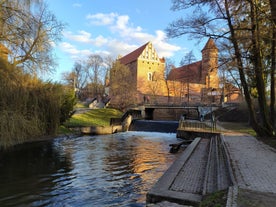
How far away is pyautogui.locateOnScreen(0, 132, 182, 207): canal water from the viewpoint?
269 inches

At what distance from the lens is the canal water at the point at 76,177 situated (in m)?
6.83

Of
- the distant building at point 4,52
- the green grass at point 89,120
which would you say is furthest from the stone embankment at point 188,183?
the green grass at point 89,120

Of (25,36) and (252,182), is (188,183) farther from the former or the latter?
(25,36)

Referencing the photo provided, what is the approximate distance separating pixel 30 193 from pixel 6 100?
23.8 feet

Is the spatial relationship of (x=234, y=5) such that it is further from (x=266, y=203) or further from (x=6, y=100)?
(x=6, y=100)

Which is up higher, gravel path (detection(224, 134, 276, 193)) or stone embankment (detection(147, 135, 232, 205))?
gravel path (detection(224, 134, 276, 193))

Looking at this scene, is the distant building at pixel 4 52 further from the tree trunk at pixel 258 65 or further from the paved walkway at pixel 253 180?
the tree trunk at pixel 258 65

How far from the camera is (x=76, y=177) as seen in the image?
9133 mm

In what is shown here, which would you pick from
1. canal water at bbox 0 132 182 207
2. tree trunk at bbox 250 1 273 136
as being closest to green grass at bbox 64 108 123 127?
canal water at bbox 0 132 182 207

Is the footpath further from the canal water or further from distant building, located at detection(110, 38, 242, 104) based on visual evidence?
distant building, located at detection(110, 38, 242, 104)

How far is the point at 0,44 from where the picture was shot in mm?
13352

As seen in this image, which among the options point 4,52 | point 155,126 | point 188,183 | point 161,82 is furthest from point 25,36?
point 161,82

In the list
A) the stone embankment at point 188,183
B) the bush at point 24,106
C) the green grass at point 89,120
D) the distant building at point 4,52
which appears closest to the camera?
the stone embankment at point 188,183

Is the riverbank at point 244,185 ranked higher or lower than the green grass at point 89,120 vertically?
lower
